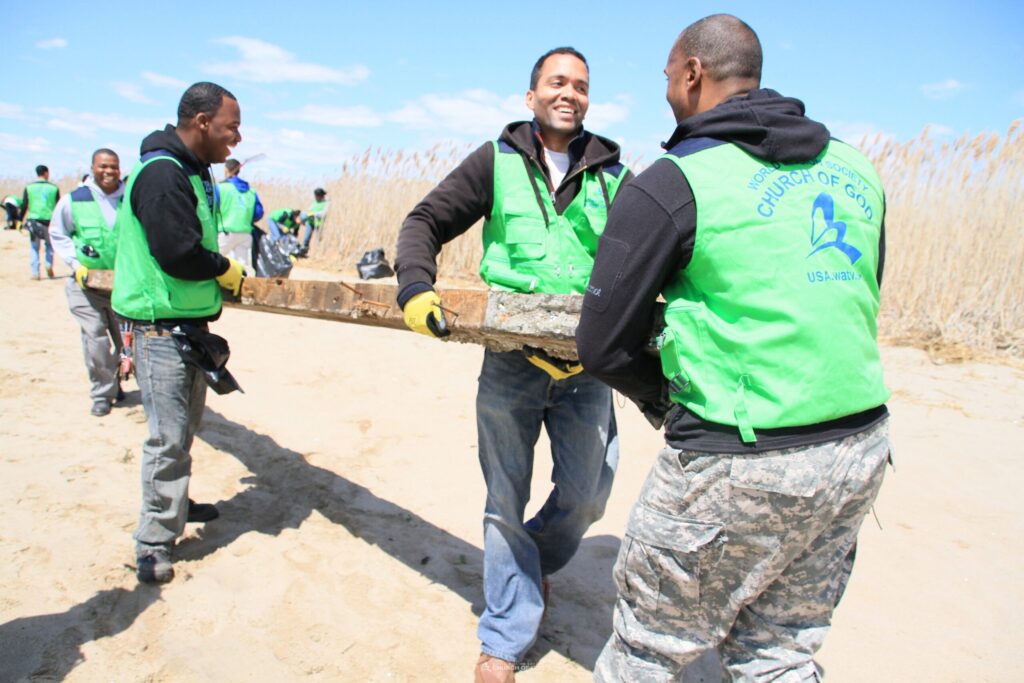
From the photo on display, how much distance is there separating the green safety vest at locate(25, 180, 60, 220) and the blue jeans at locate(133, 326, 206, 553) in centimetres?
1038

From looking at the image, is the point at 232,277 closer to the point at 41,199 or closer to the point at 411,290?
the point at 411,290

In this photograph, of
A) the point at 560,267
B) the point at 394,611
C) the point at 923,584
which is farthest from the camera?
the point at 923,584

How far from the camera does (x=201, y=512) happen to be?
3797 millimetres

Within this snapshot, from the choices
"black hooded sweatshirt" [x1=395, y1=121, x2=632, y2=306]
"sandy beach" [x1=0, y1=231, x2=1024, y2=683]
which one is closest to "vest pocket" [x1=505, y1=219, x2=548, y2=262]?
"black hooded sweatshirt" [x1=395, y1=121, x2=632, y2=306]

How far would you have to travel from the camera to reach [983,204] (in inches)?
312

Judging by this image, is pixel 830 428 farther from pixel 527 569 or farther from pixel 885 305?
pixel 885 305

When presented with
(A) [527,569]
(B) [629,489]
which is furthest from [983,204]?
→ (A) [527,569]

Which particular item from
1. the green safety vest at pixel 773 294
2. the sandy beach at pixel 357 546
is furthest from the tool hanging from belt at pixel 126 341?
the green safety vest at pixel 773 294

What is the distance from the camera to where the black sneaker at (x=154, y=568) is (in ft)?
10.5

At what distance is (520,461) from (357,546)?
144 cm

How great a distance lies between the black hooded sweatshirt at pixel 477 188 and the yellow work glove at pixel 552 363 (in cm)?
46

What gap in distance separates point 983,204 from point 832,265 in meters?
7.96

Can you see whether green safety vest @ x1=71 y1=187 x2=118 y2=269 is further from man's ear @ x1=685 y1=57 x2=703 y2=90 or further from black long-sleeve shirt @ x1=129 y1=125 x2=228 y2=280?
man's ear @ x1=685 y1=57 x2=703 y2=90

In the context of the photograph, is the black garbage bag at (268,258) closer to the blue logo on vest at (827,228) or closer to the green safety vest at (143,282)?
the green safety vest at (143,282)
